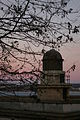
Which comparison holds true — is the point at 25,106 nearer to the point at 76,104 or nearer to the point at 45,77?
the point at 76,104

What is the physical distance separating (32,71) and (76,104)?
17.0 metres

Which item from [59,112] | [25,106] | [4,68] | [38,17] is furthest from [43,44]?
[25,106]

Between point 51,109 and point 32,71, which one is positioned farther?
point 51,109

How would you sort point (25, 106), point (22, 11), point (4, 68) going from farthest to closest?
point (25, 106) → point (4, 68) → point (22, 11)

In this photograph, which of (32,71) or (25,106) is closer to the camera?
(32,71)

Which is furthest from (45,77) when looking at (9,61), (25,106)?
(25,106)

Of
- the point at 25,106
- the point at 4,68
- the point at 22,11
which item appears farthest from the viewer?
the point at 25,106

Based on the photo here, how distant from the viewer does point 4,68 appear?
406cm

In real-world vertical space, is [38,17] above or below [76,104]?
above

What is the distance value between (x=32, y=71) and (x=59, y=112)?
50.0 ft

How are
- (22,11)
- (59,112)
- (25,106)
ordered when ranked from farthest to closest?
(25,106) < (59,112) < (22,11)

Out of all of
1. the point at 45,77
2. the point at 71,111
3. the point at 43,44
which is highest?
the point at 43,44

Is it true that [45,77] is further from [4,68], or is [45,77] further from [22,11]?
[22,11]

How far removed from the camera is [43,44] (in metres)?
3.93
